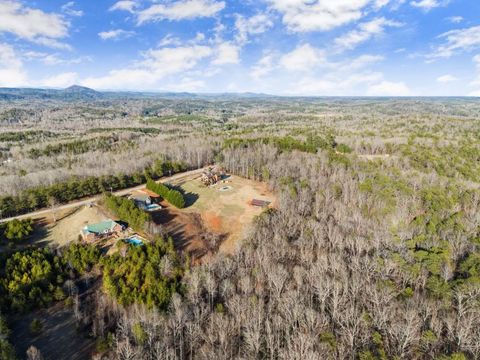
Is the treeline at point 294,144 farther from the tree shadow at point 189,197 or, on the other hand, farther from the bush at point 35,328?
the bush at point 35,328

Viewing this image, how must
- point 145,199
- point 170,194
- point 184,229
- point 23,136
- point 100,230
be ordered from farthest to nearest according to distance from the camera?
point 23,136 → point 170,194 → point 145,199 → point 184,229 → point 100,230

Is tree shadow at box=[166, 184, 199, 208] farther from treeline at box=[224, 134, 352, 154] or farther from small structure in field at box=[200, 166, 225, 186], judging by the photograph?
treeline at box=[224, 134, 352, 154]

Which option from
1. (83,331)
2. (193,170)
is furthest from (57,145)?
Result: (83,331)

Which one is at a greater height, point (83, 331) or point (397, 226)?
point (397, 226)

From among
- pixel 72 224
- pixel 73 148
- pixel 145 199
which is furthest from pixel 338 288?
pixel 73 148

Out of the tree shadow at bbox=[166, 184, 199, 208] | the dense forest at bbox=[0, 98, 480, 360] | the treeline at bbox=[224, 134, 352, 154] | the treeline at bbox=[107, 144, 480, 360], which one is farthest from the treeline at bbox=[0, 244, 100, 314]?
the treeline at bbox=[224, 134, 352, 154]

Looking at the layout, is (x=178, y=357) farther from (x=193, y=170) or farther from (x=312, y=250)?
(x=193, y=170)

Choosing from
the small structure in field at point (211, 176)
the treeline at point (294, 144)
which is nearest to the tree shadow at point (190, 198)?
the small structure in field at point (211, 176)

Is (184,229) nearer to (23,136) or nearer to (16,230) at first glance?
(16,230)
